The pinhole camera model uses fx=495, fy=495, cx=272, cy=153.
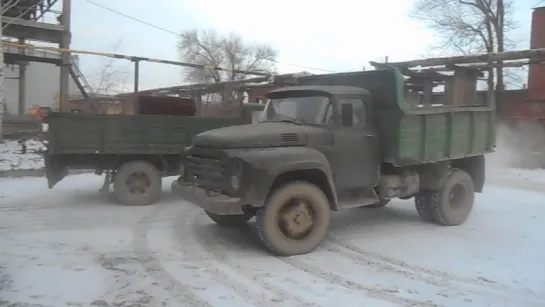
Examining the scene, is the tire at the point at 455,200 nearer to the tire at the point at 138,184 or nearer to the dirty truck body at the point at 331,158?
the dirty truck body at the point at 331,158

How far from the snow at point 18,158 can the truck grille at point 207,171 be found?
6.68m

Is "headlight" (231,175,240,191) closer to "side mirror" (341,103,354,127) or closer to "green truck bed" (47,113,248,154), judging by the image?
"side mirror" (341,103,354,127)

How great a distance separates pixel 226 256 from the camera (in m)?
6.30

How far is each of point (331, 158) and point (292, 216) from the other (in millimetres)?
1017

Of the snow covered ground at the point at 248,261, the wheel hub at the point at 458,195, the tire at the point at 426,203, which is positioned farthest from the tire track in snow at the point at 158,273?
the wheel hub at the point at 458,195

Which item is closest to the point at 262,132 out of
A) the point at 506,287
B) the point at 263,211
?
the point at 263,211

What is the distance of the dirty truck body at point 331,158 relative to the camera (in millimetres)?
6191

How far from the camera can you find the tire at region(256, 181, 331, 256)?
20.5 feet

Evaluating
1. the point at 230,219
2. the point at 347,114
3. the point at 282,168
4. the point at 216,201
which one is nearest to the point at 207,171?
the point at 216,201

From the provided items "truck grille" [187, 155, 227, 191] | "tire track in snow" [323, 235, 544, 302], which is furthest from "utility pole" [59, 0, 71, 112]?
"tire track in snow" [323, 235, 544, 302]

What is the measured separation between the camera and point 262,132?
639 cm

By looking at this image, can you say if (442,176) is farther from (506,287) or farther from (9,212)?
(9,212)

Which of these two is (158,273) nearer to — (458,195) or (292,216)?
(292,216)

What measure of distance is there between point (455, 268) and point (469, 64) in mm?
12590
